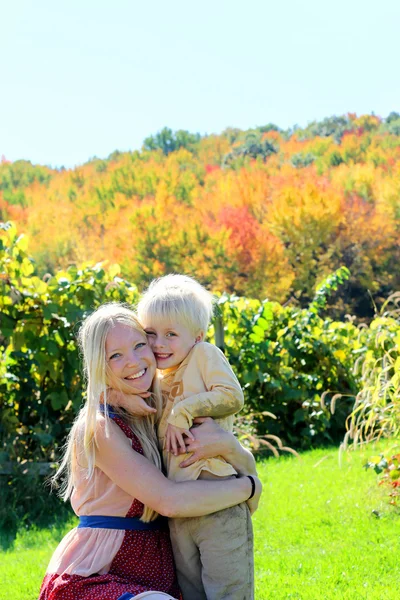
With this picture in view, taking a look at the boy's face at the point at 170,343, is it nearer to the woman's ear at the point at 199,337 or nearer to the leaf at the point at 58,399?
the woman's ear at the point at 199,337

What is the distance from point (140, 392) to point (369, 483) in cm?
314

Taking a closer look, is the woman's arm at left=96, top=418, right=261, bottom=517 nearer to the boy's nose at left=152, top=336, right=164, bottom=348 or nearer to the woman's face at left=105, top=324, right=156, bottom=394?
the woman's face at left=105, top=324, right=156, bottom=394

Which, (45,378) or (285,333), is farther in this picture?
(285,333)

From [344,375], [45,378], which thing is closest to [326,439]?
[344,375]

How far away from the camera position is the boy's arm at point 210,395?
94.1 inches

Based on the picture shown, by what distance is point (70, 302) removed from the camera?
5906 mm

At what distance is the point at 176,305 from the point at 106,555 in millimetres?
796

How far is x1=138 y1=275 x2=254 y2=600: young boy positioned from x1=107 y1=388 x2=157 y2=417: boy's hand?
0.08 m

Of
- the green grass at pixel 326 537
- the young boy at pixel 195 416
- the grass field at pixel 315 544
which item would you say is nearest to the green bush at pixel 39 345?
the grass field at pixel 315 544

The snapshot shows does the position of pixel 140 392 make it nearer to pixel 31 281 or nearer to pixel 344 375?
pixel 31 281

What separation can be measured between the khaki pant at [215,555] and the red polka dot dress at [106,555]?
2.0 inches

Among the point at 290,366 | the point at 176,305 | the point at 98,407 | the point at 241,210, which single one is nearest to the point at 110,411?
the point at 98,407

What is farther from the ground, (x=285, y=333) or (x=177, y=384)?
(x=177, y=384)

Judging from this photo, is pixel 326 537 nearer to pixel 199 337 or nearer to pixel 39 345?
pixel 199 337
